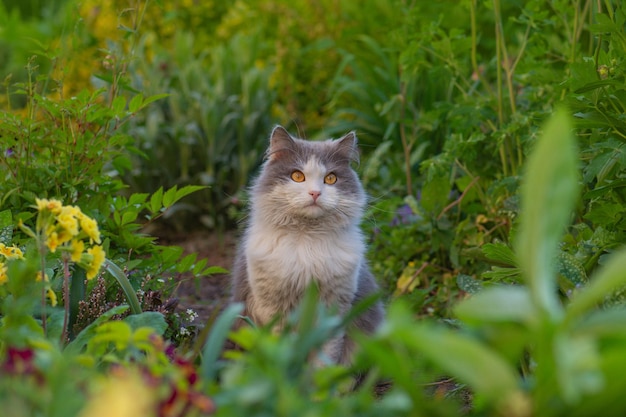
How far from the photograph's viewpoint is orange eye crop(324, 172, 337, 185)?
2.97m

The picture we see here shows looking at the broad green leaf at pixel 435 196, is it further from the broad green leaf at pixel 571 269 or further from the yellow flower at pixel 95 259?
the yellow flower at pixel 95 259

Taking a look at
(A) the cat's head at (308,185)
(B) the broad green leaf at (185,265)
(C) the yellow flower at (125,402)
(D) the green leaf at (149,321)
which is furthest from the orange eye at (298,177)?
(C) the yellow flower at (125,402)

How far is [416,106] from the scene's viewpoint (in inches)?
212

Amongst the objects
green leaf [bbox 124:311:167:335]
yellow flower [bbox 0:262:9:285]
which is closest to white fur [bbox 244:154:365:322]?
green leaf [bbox 124:311:167:335]

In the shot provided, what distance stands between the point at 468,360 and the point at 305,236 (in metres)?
1.75

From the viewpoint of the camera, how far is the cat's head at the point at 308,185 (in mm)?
2887

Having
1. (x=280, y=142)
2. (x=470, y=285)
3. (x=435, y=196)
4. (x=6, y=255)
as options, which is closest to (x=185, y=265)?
(x=280, y=142)

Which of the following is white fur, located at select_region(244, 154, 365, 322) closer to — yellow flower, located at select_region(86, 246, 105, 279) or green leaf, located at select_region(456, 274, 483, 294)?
green leaf, located at select_region(456, 274, 483, 294)

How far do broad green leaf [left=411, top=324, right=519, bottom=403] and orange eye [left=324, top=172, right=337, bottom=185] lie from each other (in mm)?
1790

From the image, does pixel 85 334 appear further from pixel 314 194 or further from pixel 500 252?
pixel 500 252

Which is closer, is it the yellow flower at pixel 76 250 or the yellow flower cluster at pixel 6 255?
the yellow flower at pixel 76 250

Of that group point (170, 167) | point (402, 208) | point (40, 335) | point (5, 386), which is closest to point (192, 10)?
point (170, 167)

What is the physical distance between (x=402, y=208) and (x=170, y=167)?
1.74m

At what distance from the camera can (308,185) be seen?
9.50ft
